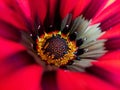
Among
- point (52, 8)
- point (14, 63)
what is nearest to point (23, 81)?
point (14, 63)

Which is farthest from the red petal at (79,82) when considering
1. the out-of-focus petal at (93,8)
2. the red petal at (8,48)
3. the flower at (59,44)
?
the out-of-focus petal at (93,8)

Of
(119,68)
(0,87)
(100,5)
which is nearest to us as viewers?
(0,87)

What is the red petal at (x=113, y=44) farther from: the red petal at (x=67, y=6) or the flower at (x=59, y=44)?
the red petal at (x=67, y=6)

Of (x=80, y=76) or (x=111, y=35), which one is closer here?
(x=80, y=76)

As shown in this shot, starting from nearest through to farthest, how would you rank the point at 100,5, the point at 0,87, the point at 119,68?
the point at 0,87
the point at 119,68
the point at 100,5

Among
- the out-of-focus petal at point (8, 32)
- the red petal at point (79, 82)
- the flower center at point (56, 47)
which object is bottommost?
the red petal at point (79, 82)

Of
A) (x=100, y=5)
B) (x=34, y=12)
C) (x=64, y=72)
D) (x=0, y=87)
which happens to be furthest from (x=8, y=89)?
(x=100, y=5)

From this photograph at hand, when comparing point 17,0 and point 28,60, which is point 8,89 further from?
point 17,0
